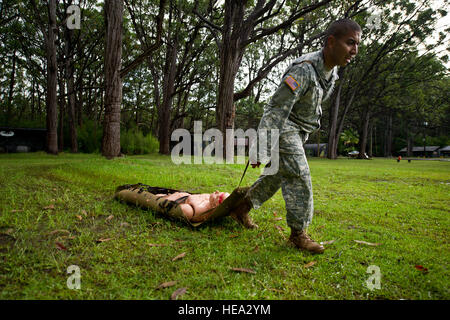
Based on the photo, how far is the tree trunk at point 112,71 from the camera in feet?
23.3

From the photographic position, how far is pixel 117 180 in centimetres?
487

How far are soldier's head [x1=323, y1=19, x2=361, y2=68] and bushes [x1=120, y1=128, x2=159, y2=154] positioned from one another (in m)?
14.2

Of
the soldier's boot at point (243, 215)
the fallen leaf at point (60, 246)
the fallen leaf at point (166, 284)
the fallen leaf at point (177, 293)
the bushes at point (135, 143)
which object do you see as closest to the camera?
the fallen leaf at point (177, 293)

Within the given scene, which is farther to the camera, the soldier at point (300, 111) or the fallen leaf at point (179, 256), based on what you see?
the soldier at point (300, 111)

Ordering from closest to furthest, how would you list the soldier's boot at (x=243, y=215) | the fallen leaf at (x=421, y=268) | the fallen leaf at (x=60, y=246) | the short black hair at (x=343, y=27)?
the fallen leaf at (x=421, y=268)
the fallen leaf at (x=60, y=246)
the short black hair at (x=343, y=27)
the soldier's boot at (x=243, y=215)

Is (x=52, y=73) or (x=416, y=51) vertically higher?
(x=416, y=51)

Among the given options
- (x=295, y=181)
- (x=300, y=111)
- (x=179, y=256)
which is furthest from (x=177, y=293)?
(x=300, y=111)

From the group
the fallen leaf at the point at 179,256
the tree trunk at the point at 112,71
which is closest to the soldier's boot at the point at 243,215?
the fallen leaf at the point at 179,256

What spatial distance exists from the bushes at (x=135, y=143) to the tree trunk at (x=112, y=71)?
315 inches

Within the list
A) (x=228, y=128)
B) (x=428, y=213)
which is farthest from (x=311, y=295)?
(x=228, y=128)

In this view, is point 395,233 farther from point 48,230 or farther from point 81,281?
point 48,230

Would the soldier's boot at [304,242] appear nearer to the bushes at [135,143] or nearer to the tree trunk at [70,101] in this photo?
the bushes at [135,143]

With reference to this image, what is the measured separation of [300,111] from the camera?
250 centimetres

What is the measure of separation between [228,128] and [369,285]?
321 inches
